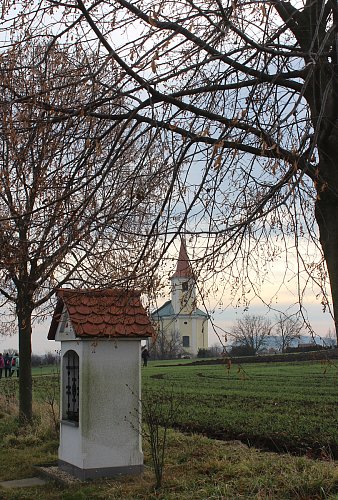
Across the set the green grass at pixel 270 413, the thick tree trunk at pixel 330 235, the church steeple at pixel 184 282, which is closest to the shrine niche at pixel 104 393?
the green grass at pixel 270 413

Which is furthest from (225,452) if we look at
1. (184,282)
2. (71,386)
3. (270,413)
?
(270,413)

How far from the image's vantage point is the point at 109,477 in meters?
9.42

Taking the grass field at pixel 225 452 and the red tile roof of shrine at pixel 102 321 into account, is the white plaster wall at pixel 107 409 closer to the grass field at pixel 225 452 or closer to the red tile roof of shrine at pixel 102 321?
the red tile roof of shrine at pixel 102 321

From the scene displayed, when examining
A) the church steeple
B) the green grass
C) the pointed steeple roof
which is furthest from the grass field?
the pointed steeple roof

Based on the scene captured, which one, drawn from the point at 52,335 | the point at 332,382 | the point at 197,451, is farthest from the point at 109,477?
the point at 332,382

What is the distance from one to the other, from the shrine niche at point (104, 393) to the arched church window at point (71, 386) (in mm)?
118

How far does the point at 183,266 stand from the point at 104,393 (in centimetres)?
408

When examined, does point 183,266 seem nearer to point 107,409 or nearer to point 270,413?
point 107,409

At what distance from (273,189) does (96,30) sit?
2068 mm

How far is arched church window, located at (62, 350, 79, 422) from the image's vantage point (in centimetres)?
1020

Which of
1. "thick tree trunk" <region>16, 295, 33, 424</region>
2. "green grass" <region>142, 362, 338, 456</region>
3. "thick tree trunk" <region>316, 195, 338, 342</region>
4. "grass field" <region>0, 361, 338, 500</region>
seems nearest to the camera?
"thick tree trunk" <region>316, 195, 338, 342</region>

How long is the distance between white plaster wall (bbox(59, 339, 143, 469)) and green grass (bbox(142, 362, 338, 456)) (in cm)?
167

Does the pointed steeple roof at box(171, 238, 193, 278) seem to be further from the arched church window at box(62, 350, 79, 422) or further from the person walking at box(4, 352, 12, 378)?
the person walking at box(4, 352, 12, 378)

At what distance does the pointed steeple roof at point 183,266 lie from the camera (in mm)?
6152
